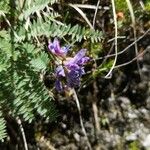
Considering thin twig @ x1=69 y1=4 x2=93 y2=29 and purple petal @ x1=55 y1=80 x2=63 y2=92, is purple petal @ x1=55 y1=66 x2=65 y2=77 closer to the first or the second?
purple petal @ x1=55 y1=80 x2=63 y2=92

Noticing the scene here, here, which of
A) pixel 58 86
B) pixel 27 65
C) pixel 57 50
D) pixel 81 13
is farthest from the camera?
pixel 81 13

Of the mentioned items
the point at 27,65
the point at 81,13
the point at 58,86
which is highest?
the point at 81,13

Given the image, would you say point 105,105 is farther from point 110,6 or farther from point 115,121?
point 110,6

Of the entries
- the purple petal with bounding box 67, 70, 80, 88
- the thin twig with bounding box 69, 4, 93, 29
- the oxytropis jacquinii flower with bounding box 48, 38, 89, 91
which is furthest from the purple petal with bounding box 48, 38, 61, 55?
the thin twig with bounding box 69, 4, 93, 29

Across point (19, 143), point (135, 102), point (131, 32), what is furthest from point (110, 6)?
point (19, 143)

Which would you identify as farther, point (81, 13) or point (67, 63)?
point (81, 13)

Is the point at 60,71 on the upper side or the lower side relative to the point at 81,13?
lower

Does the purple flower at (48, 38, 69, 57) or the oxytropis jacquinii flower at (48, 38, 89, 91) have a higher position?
the purple flower at (48, 38, 69, 57)

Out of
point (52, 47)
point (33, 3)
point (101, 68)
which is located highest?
point (33, 3)

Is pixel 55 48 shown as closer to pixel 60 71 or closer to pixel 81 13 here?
pixel 60 71

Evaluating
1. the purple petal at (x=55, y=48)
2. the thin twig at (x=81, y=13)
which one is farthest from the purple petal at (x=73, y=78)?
the thin twig at (x=81, y=13)

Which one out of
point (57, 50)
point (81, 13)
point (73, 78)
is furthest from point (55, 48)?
point (81, 13)
